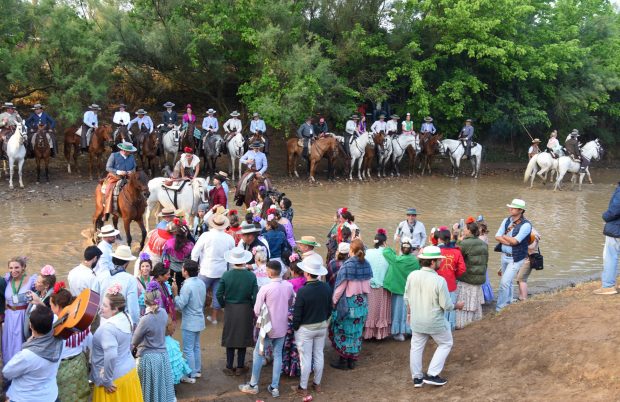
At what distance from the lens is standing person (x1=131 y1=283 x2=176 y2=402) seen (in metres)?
6.28

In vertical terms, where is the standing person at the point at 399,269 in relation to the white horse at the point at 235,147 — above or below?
below

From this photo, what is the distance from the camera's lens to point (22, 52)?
22.9 m

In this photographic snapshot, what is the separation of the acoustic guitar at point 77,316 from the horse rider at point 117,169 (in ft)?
25.6

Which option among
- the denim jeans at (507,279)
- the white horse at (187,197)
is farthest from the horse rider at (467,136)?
the denim jeans at (507,279)

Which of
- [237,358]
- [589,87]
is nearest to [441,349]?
[237,358]

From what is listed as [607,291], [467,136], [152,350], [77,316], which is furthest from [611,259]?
[467,136]

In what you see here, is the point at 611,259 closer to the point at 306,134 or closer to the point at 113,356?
the point at 113,356

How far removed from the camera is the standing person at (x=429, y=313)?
7.15 m

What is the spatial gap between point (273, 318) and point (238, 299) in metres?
0.55

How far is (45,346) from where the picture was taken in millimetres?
5188

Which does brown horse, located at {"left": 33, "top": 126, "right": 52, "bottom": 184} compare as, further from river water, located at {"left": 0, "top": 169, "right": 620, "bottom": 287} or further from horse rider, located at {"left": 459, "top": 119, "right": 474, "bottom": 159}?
horse rider, located at {"left": 459, "top": 119, "right": 474, "bottom": 159}

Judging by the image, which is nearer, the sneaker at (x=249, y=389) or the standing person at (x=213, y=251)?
the sneaker at (x=249, y=389)

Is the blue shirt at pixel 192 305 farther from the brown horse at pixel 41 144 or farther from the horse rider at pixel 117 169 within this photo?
the brown horse at pixel 41 144

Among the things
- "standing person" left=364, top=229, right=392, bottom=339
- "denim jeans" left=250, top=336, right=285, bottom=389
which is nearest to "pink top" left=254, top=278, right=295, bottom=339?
"denim jeans" left=250, top=336, right=285, bottom=389
